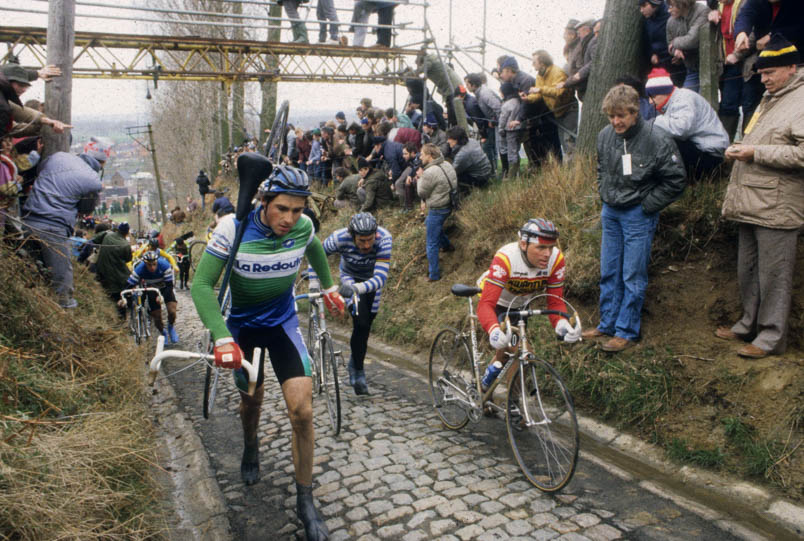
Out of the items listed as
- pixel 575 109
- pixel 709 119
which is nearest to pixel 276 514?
pixel 709 119

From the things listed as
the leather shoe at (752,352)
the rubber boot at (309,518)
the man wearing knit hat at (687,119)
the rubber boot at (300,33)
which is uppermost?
the rubber boot at (300,33)

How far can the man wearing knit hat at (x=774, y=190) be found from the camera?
460 cm

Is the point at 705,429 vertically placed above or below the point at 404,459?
above

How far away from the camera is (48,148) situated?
621 cm

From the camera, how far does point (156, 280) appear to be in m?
10.3

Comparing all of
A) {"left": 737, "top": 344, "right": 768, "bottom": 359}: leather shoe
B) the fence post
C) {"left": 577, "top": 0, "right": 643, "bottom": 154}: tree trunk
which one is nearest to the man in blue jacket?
{"left": 577, "top": 0, "right": 643, "bottom": 154}: tree trunk

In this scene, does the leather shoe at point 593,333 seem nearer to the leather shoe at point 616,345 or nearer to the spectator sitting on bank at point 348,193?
the leather shoe at point 616,345

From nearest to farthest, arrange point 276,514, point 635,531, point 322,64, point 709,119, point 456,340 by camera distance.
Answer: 1. point 635,531
2. point 276,514
3. point 456,340
4. point 709,119
5. point 322,64

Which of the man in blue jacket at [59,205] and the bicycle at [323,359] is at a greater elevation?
the man in blue jacket at [59,205]

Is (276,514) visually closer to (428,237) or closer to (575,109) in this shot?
(428,237)

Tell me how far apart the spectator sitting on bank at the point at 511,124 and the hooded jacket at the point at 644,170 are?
3915 millimetres

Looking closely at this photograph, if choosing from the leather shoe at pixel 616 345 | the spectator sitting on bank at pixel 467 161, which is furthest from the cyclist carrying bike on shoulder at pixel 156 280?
the leather shoe at pixel 616 345

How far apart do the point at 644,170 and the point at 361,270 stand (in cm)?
330

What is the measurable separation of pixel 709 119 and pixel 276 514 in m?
5.54
